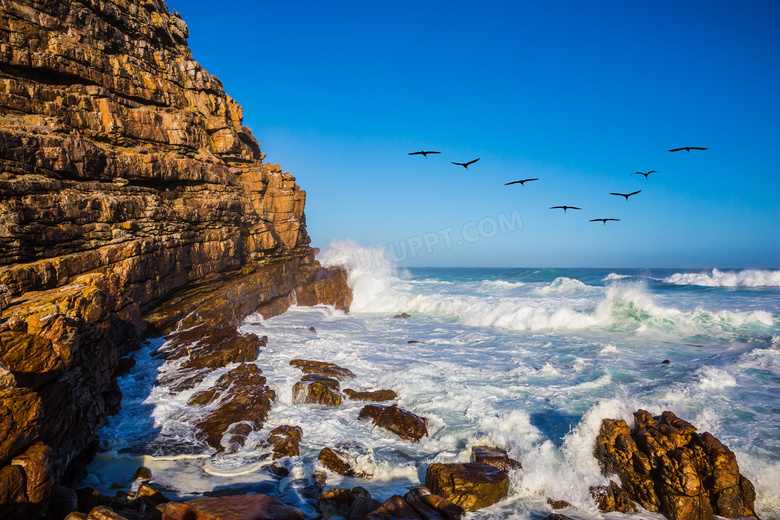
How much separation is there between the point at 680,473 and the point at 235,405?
984 cm

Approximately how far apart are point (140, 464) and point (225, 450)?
158cm

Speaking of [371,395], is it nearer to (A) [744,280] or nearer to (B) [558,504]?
(B) [558,504]

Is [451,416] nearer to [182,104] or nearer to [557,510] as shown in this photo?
[557,510]

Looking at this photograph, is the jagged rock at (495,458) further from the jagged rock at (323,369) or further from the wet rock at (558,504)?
the jagged rock at (323,369)

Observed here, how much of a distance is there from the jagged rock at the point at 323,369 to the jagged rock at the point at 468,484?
6214 mm

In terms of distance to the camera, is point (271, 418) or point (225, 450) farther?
point (271, 418)

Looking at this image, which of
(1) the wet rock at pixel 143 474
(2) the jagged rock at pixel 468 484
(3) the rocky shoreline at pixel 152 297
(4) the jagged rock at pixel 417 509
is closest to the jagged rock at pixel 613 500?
(3) the rocky shoreline at pixel 152 297

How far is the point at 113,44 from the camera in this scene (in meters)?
A: 19.4

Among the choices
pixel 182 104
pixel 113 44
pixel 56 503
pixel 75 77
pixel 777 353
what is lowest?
pixel 56 503

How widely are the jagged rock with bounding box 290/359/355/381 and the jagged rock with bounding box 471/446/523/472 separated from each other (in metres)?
5.72

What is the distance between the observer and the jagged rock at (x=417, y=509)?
525 cm

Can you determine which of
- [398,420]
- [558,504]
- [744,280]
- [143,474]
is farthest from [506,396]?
[744,280]

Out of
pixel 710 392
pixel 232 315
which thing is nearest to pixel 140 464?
pixel 232 315

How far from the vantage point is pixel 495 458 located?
7.85 m
